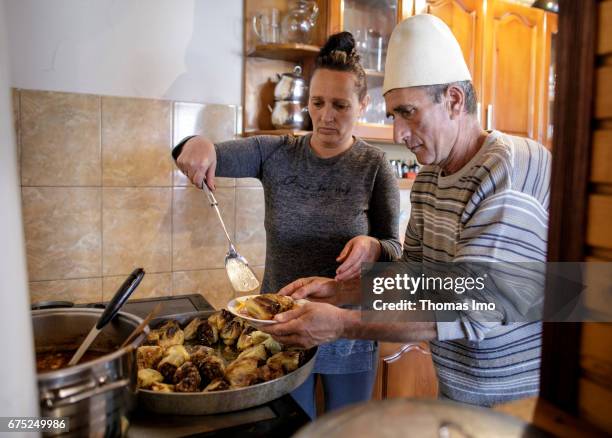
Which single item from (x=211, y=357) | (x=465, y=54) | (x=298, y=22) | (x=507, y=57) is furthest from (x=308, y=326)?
(x=507, y=57)

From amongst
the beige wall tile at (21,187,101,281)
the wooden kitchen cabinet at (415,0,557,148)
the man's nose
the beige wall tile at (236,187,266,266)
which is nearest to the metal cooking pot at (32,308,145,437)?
the man's nose

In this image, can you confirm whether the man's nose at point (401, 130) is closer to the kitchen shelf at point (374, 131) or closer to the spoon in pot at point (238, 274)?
the spoon in pot at point (238, 274)

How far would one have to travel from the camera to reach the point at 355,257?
128 cm

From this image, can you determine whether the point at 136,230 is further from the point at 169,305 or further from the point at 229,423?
the point at 229,423

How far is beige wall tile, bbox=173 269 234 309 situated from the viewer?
1923mm

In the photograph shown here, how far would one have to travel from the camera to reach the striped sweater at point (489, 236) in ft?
2.95

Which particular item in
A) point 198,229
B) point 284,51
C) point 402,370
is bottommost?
point 402,370

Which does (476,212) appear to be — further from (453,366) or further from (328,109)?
(328,109)

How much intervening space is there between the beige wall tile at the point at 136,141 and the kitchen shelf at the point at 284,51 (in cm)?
39

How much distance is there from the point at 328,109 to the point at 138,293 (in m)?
1.00

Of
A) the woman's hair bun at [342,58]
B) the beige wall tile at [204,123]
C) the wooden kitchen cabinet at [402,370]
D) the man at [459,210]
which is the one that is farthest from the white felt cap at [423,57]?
the wooden kitchen cabinet at [402,370]

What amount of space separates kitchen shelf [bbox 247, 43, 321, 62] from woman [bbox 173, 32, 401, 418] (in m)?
0.38

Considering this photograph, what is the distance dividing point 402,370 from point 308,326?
121 centimetres

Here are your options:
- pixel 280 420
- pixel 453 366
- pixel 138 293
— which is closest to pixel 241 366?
pixel 280 420
